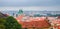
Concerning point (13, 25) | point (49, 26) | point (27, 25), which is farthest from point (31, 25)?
point (13, 25)

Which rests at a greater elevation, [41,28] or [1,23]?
[1,23]

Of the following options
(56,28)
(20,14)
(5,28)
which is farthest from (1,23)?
(20,14)

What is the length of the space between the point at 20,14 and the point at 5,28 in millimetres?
12440

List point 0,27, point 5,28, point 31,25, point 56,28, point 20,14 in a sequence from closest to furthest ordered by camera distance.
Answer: point 0,27, point 5,28, point 56,28, point 31,25, point 20,14

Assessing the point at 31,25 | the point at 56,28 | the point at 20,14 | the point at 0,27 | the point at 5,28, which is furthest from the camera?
the point at 20,14

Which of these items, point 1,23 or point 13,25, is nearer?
point 1,23

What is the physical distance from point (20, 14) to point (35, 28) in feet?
23.9

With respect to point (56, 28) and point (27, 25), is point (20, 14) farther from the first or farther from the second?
point (56, 28)

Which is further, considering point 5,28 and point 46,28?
point 46,28

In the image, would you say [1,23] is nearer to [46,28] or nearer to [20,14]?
[46,28]

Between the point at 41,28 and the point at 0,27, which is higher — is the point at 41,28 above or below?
below

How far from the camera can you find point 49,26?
13.3 m

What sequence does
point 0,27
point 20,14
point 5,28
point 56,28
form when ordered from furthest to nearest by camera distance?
point 20,14, point 56,28, point 5,28, point 0,27

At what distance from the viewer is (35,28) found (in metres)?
13.2
